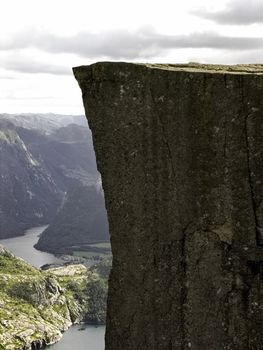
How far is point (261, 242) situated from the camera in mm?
15688

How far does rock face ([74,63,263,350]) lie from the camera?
15.4 m

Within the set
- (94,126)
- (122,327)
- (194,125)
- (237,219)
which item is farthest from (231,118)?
(122,327)

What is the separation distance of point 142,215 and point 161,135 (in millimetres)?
2286

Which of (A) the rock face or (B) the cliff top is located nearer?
(A) the rock face

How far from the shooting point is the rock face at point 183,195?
15.4m

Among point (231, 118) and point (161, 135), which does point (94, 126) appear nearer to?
point (161, 135)

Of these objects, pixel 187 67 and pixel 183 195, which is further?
pixel 187 67

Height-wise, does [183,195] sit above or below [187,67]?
below

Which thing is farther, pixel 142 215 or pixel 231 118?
pixel 142 215

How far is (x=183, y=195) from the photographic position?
15.9 m

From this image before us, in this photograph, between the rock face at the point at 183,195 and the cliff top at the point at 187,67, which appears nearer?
the rock face at the point at 183,195

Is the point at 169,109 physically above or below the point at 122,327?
above

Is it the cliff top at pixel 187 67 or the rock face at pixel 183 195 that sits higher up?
the cliff top at pixel 187 67

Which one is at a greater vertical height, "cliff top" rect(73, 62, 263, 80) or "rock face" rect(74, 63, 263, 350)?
"cliff top" rect(73, 62, 263, 80)
